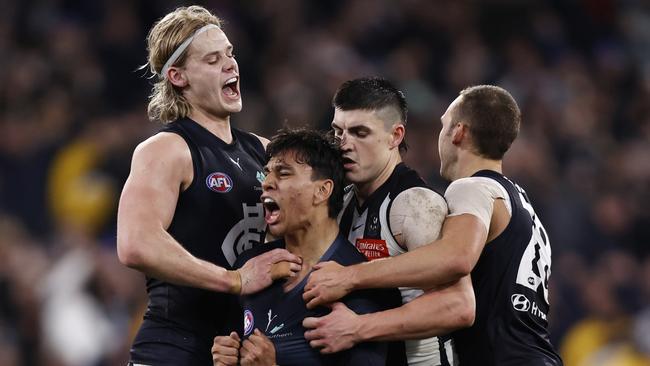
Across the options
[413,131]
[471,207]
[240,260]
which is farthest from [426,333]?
[413,131]

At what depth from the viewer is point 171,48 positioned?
215 inches

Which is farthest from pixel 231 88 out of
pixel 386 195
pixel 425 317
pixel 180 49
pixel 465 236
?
pixel 425 317

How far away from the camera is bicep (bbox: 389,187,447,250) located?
15.7 feet

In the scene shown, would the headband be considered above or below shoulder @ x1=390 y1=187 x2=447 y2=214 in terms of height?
above

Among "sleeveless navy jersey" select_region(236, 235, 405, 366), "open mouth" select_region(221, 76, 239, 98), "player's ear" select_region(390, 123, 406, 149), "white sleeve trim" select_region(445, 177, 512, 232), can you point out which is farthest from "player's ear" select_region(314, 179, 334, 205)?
"open mouth" select_region(221, 76, 239, 98)

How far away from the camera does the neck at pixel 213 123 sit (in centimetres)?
545

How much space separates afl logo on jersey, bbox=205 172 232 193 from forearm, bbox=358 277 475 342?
3.34ft

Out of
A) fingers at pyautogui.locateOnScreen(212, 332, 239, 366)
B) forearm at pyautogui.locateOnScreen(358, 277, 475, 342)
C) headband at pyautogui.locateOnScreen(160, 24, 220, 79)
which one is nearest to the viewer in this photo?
forearm at pyautogui.locateOnScreen(358, 277, 475, 342)

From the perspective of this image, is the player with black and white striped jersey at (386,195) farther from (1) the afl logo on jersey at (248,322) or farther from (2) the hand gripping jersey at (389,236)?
(1) the afl logo on jersey at (248,322)

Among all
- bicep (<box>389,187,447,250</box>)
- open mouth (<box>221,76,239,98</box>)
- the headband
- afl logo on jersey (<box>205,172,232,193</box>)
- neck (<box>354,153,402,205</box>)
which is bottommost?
bicep (<box>389,187,447,250</box>)

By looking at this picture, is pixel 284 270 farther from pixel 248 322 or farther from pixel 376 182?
pixel 376 182

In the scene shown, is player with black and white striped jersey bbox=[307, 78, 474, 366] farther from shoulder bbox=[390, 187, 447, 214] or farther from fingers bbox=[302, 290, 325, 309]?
fingers bbox=[302, 290, 325, 309]

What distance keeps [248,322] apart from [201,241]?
57 centimetres

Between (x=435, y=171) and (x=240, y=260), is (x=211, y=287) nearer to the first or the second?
(x=240, y=260)
